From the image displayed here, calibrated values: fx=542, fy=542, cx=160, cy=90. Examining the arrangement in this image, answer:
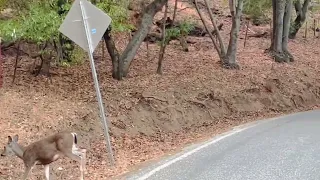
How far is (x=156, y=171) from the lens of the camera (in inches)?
401

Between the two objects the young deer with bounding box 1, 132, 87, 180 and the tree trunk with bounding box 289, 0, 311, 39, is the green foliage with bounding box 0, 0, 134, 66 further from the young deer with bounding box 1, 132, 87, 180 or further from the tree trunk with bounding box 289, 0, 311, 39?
the tree trunk with bounding box 289, 0, 311, 39

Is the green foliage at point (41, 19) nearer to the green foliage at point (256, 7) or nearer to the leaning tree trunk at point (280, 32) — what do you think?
the leaning tree trunk at point (280, 32)

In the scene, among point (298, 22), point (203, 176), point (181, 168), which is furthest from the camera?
point (298, 22)

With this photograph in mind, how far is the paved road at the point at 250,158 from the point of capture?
9836mm

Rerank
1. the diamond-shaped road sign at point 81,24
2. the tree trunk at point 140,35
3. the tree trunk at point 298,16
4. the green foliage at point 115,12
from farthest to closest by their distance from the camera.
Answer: the tree trunk at point 298,16
the tree trunk at point 140,35
the green foliage at point 115,12
the diamond-shaped road sign at point 81,24

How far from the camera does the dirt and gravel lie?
12008 mm

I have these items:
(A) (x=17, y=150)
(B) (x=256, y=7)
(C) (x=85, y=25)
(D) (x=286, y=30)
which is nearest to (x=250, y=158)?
(C) (x=85, y=25)

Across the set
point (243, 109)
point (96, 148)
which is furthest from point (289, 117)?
point (96, 148)

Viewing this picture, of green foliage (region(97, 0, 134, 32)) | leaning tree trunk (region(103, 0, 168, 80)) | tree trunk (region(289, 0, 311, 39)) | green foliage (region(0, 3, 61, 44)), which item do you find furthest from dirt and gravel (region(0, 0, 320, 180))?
Answer: tree trunk (region(289, 0, 311, 39))

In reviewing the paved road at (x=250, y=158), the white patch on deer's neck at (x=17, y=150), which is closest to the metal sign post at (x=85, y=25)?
the white patch on deer's neck at (x=17, y=150)

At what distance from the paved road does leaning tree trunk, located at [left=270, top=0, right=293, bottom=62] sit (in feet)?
38.6

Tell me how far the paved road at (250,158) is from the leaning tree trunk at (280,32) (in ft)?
38.6

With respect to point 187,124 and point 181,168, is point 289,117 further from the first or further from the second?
point 181,168

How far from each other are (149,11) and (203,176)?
9540mm
